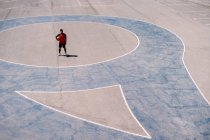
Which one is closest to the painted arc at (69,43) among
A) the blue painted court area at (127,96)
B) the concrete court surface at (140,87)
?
the concrete court surface at (140,87)

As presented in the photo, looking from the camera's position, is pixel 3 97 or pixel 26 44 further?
pixel 26 44

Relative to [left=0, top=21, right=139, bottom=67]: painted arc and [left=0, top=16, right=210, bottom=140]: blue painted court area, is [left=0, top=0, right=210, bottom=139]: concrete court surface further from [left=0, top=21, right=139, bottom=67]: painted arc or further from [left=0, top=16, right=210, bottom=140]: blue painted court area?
[left=0, top=21, right=139, bottom=67]: painted arc

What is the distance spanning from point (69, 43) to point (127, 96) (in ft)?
32.9

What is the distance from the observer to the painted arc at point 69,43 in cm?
2031

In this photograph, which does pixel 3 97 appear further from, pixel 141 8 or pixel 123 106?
pixel 141 8

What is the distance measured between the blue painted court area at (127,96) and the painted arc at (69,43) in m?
1.08

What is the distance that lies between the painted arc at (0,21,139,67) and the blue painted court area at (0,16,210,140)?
1076 mm

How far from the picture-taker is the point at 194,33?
26.6 m

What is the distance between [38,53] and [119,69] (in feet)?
22.6

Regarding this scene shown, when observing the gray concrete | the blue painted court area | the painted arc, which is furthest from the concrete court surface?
the painted arc

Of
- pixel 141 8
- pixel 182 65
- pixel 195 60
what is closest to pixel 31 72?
pixel 182 65

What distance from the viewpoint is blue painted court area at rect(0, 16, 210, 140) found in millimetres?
12531

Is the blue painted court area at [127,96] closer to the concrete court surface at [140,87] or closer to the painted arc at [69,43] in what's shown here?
the concrete court surface at [140,87]

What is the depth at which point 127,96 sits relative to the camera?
1548 cm
